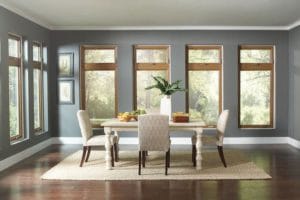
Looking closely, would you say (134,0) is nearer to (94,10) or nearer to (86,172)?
(94,10)

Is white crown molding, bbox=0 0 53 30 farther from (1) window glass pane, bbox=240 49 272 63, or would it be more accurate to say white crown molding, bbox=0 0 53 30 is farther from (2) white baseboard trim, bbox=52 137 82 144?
(1) window glass pane, bbox=240 49 272 63

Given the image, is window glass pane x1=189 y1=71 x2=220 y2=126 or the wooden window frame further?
window glass pane x1=189 y1=71 x2=220 y2=126

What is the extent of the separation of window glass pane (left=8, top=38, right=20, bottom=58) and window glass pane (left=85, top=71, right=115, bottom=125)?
206 centimetres

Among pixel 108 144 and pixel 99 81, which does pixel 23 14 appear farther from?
pixel 108 144

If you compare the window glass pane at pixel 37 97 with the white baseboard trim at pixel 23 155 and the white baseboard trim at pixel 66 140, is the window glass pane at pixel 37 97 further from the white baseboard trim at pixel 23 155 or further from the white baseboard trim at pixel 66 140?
the white baseboard trim at pixel 66 140

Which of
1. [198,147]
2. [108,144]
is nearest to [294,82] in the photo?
[198,147]

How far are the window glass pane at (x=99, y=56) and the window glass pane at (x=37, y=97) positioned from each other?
3.89 ft

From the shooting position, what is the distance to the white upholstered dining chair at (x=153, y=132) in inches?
219

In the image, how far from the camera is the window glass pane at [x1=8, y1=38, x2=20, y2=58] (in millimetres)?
6710

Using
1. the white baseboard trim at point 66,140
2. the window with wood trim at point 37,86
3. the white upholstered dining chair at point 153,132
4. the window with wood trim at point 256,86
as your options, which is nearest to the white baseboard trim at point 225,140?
the white baseboard trim at point 66,140

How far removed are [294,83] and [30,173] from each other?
576cm

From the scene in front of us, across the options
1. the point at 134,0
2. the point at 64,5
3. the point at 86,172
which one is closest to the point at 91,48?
the point at 64,5

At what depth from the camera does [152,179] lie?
5461 millimetres

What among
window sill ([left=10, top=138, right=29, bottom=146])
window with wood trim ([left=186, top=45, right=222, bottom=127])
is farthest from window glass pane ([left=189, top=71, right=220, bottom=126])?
window sill ([left=10, top=138, right=29, bottom=146])
